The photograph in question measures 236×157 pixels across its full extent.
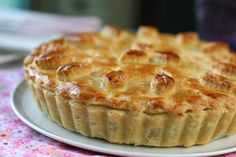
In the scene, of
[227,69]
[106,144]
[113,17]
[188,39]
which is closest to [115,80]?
[106,144]

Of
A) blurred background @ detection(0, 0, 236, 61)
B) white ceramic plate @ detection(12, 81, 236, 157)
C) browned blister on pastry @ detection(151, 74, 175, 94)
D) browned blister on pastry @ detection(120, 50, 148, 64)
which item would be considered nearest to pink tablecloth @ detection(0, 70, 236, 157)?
white ceramic plate @ detection(12, 81, 236, 157)

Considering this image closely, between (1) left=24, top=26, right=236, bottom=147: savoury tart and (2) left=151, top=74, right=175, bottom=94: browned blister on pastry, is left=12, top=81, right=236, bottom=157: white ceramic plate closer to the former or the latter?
(1) left=24, top=26, right=236, bottom=147: savoury tart

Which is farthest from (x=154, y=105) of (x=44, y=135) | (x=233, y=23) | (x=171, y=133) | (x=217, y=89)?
(x=233, y=23)

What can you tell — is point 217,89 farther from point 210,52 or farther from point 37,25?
point 37,25

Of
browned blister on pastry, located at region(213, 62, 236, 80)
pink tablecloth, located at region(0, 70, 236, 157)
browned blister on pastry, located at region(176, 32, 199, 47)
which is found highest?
browned blister on pastry, located at region(213, 62, 236, 80)

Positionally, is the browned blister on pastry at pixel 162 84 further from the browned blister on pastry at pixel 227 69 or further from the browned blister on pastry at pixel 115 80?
the browned blister on pastry at pixel 227 69

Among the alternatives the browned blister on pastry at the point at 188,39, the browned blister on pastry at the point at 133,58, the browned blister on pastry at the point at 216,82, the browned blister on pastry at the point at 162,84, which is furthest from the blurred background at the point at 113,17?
the browned blister on pastry at the point at 162,84

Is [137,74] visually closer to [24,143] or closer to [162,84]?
[162,84]
